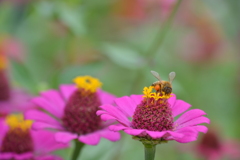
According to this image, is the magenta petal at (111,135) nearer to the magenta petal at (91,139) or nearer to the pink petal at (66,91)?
the magenta petal at (91,139)

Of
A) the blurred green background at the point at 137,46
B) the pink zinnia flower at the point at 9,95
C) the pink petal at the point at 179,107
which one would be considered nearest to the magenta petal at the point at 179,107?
the pink petal at the point at 179,107

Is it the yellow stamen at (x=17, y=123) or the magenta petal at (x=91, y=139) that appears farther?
the yellow stamen at (x=17, y=123)

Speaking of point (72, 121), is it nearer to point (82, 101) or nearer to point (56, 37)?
point (82, 101)

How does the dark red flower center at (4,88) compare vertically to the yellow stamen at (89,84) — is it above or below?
above

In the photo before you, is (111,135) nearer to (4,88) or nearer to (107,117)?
(107,117)

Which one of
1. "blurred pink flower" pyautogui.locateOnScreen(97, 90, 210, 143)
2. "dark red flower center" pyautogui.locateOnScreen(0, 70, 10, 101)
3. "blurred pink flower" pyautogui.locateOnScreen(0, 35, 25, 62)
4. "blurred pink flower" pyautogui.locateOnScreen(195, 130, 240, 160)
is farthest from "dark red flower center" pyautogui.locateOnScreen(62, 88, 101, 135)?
"blurred pink flower" pyautogui.locateOnScreen(0, 35, 25, 62)

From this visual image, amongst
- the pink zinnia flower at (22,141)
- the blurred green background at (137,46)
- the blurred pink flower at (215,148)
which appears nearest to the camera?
the pink zinnia flower at (22,141)
